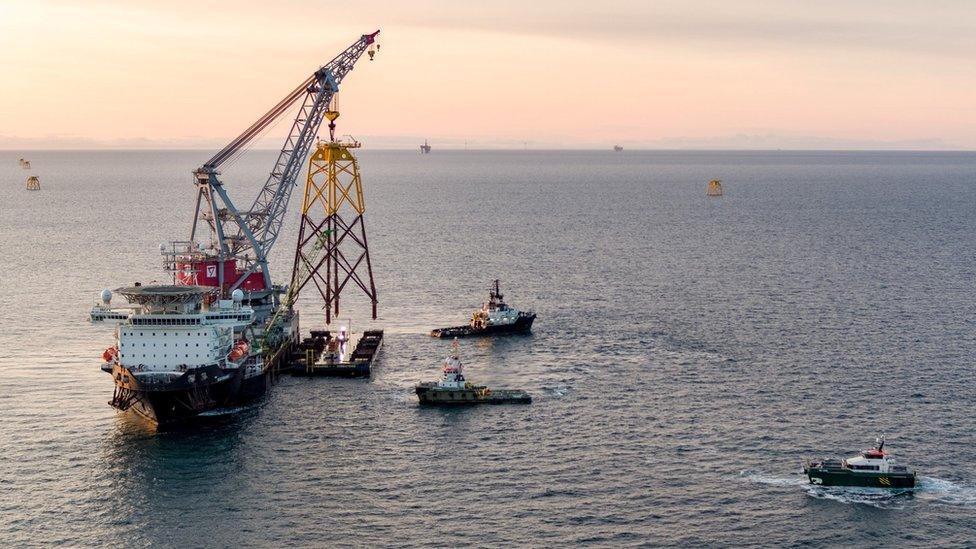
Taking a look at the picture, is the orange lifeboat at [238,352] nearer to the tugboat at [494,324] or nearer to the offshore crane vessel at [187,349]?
the offshore crane vessel at [187,349]

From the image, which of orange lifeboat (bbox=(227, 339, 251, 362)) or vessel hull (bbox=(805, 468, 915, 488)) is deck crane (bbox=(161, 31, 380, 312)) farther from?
vessel hull (bbox=(805, 468, 915, 488))

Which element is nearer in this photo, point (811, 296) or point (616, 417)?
point (616, 417)

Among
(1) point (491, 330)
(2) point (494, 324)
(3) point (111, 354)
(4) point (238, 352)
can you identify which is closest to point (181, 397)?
(4) point (238, 352)

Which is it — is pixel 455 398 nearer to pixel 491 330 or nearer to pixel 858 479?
pixel 491 330

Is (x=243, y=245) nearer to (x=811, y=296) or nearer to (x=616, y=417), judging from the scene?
(x=616, y=417)

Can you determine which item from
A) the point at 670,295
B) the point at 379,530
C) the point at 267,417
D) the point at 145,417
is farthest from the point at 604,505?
the point at 670,295

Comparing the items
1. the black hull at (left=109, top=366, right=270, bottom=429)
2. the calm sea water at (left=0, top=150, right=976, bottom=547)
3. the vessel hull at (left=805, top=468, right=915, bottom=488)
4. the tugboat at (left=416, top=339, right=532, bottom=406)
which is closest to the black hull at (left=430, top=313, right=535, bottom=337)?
the calm sea water at (left=0, top=150, right=976, bottom=547)
